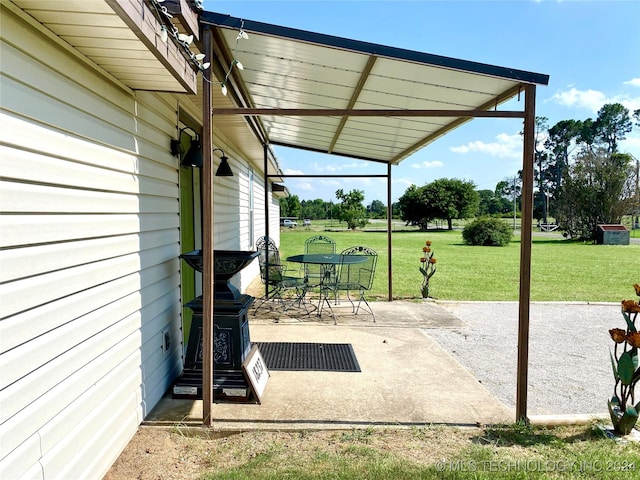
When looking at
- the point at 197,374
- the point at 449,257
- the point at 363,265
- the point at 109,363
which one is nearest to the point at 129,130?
the point at 109,363

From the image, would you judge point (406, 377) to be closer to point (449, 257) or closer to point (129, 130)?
point (129, 130)

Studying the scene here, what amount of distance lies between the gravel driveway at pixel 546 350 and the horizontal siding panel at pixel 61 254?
9.46ft

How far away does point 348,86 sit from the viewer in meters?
3.42

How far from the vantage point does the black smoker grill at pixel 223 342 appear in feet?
9.76

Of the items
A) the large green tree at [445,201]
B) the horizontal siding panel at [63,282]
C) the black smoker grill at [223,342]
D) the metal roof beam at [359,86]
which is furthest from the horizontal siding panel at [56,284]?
the large green tree at [445,201]

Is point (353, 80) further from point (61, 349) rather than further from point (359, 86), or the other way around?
point (61, 349)

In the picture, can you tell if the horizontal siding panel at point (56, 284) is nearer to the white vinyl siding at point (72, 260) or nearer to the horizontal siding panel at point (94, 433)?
the white vinyl siding at point (72, 260)

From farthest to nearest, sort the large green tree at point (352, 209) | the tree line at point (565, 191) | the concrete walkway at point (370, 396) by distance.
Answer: the large green tree at point (352, 209), the tree line at point (565, 191), the concrete walkway at point (370, 396)

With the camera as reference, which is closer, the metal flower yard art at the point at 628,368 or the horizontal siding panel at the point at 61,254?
the horizontal siding panel at the point at 61,254

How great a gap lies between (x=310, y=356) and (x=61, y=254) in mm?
2684

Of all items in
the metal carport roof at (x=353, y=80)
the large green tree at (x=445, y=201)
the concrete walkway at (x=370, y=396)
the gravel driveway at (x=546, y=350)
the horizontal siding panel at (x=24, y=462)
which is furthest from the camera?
the large green tree at (x=445, y=201)

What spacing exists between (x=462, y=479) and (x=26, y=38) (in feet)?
8.85

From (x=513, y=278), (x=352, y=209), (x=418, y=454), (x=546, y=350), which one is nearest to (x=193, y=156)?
(x=418, y=454)

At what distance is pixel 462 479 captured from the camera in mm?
2131
